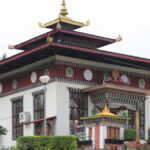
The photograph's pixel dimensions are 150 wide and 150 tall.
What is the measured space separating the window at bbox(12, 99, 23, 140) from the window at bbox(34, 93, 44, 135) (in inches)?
72.8

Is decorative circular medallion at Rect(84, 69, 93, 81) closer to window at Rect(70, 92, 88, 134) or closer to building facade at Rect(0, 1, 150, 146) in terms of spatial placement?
building facade at Rect(0, 1, 150, 146)

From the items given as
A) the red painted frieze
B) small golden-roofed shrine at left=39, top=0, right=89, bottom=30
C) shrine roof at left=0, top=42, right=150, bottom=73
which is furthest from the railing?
small golden-roofed shrine at left=39, top=0, right=89, bottom=30

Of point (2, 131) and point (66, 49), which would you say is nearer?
point (66, 49)

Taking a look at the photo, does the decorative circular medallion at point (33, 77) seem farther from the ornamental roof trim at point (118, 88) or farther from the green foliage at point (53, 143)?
the green foliage at point (53, 143)

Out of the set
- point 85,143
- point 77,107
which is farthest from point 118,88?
point 85,143

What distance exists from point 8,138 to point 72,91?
20.3 feet

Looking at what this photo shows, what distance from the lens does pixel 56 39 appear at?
33875mm

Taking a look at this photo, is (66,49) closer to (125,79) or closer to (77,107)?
(77,107)

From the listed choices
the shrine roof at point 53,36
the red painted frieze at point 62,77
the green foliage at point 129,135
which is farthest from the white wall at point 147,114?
the shrine roof at point 53,36

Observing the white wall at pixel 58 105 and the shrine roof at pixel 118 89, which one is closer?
the white wall at pixel 58 105

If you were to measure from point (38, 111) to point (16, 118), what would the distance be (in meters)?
2.79

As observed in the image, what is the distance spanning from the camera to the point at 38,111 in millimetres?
33062

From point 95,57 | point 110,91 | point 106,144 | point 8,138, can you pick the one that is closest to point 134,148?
point 106,144

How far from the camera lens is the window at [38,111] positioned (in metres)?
32.6
